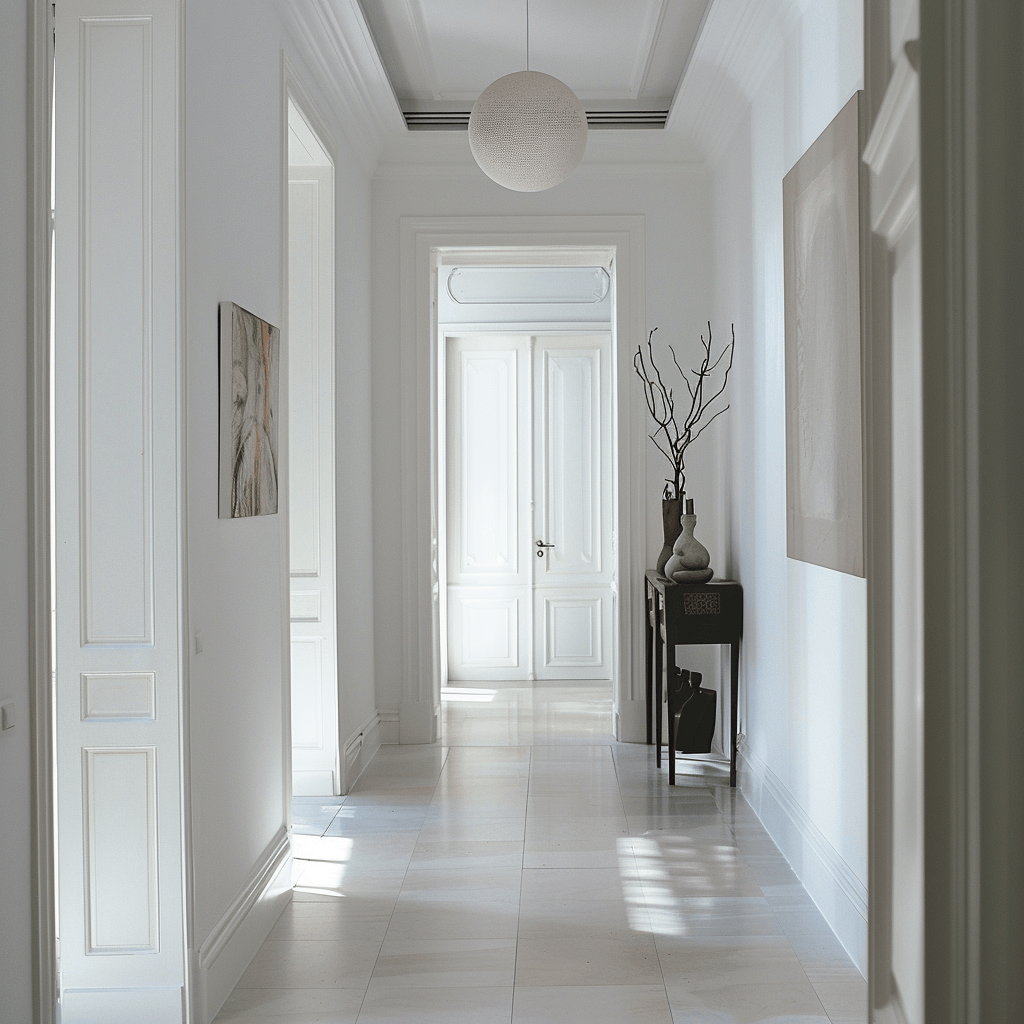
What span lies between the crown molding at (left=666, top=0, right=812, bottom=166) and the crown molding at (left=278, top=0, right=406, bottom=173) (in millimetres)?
1416

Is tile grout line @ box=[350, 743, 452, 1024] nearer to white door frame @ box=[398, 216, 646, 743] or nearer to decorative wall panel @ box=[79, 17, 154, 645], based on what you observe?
white door frame @ box=[398, 216, 646, 743]

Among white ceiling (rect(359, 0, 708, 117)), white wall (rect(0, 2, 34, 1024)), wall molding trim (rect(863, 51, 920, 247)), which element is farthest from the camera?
white ceiling (rect(359, 0, 708, 117))

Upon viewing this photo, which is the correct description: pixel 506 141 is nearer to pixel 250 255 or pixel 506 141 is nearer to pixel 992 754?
pixel 250 255

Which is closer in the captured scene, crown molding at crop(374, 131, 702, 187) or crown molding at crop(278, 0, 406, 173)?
crown molding at crop(278, 0, 406, 173)

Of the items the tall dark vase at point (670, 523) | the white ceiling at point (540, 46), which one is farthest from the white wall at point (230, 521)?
the tall dark vase at point (670, 523)

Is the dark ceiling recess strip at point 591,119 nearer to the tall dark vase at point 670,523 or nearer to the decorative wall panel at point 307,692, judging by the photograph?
the tall dark vase at point 670,523

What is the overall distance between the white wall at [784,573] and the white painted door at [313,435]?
1.91 metres

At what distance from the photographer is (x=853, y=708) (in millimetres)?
2785

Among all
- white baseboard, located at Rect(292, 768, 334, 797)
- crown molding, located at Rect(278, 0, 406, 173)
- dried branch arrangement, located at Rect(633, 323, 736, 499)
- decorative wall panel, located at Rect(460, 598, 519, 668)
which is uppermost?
crown molding, located at Rect(278, 0, 406, 173)

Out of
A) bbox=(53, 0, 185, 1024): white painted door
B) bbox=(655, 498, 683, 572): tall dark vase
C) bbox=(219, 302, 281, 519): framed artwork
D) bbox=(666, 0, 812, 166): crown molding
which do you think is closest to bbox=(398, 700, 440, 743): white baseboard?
bbox=(655, 498, 683, 572): tall dark vase

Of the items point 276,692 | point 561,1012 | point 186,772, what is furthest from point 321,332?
point 561,1012

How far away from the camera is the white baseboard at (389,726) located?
5.31 metres

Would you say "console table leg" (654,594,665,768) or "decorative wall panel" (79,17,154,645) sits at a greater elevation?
"decorative wall panel" (79,17,154,645)

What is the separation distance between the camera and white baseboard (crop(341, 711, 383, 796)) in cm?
441
